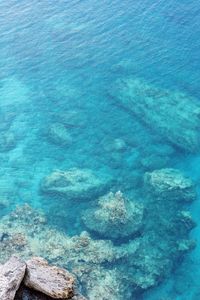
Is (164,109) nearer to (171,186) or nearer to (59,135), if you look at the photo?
(171,186)

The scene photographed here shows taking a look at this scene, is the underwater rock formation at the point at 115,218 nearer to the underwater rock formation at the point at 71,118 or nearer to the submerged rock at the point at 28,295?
the underwater rock formation at the point at 71,118

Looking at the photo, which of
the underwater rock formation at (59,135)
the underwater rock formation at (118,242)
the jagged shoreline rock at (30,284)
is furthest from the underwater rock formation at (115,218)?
the jagged shoreline rock at (30,284)

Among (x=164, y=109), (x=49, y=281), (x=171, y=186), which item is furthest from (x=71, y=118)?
(x=49, y=281)

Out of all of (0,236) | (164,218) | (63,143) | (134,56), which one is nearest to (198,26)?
A: (134,56)

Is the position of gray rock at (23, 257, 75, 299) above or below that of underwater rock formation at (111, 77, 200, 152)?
above

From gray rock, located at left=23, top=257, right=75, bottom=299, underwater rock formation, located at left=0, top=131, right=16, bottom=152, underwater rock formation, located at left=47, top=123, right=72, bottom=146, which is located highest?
gray rock, located at left=23, top=257, right=75, bottom=299

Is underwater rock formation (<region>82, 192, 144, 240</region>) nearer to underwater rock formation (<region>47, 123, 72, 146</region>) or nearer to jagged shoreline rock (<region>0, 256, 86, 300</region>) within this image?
underwater rock formation (<region>47, 123, 72, 146</region>)

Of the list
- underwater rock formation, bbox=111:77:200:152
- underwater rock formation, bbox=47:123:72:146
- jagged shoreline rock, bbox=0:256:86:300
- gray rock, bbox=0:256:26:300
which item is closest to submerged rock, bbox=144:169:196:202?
underwater rock formation, bbox=111:77:200:152
